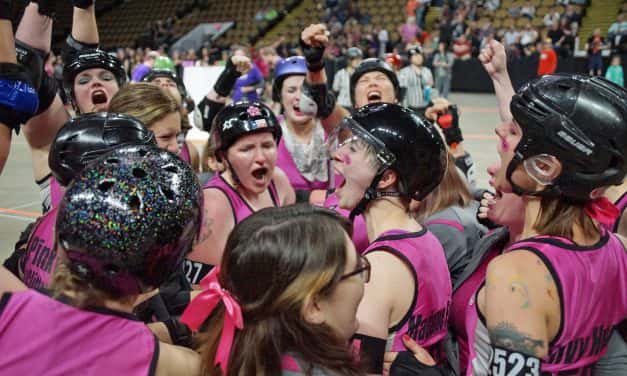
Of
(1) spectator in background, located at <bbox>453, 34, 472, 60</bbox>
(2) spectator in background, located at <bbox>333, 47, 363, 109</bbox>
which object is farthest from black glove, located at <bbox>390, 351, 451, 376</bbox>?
(1) spectator in background, located at <bbox>453, 34, 472, 60</bbox>

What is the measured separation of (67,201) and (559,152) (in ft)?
4.45

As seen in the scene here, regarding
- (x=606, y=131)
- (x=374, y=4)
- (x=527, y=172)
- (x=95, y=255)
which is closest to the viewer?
(x=95, y=255)

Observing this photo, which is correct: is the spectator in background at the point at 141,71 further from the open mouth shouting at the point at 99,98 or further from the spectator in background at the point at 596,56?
the spectator in background at the point at 596,56

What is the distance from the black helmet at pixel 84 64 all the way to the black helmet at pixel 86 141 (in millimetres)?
1484

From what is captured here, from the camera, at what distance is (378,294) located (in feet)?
5.67

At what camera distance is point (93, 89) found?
346cm

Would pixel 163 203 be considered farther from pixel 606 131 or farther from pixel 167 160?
pixel 606 131

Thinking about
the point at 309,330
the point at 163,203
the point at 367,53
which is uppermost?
the point at 163,203

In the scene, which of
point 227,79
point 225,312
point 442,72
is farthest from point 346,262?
point 442,72

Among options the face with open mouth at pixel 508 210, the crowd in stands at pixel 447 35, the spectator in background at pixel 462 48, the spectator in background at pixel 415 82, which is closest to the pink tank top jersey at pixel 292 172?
the face with open mouth at pixel 508 210

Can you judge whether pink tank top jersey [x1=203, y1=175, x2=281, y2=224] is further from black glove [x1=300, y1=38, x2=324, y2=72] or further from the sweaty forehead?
the sweaty forehead

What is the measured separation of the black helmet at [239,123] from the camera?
2.88 meters

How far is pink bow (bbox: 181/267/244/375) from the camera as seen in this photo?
1303mm

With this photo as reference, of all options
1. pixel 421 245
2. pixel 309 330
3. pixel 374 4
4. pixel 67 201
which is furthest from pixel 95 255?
pixel 374 4
